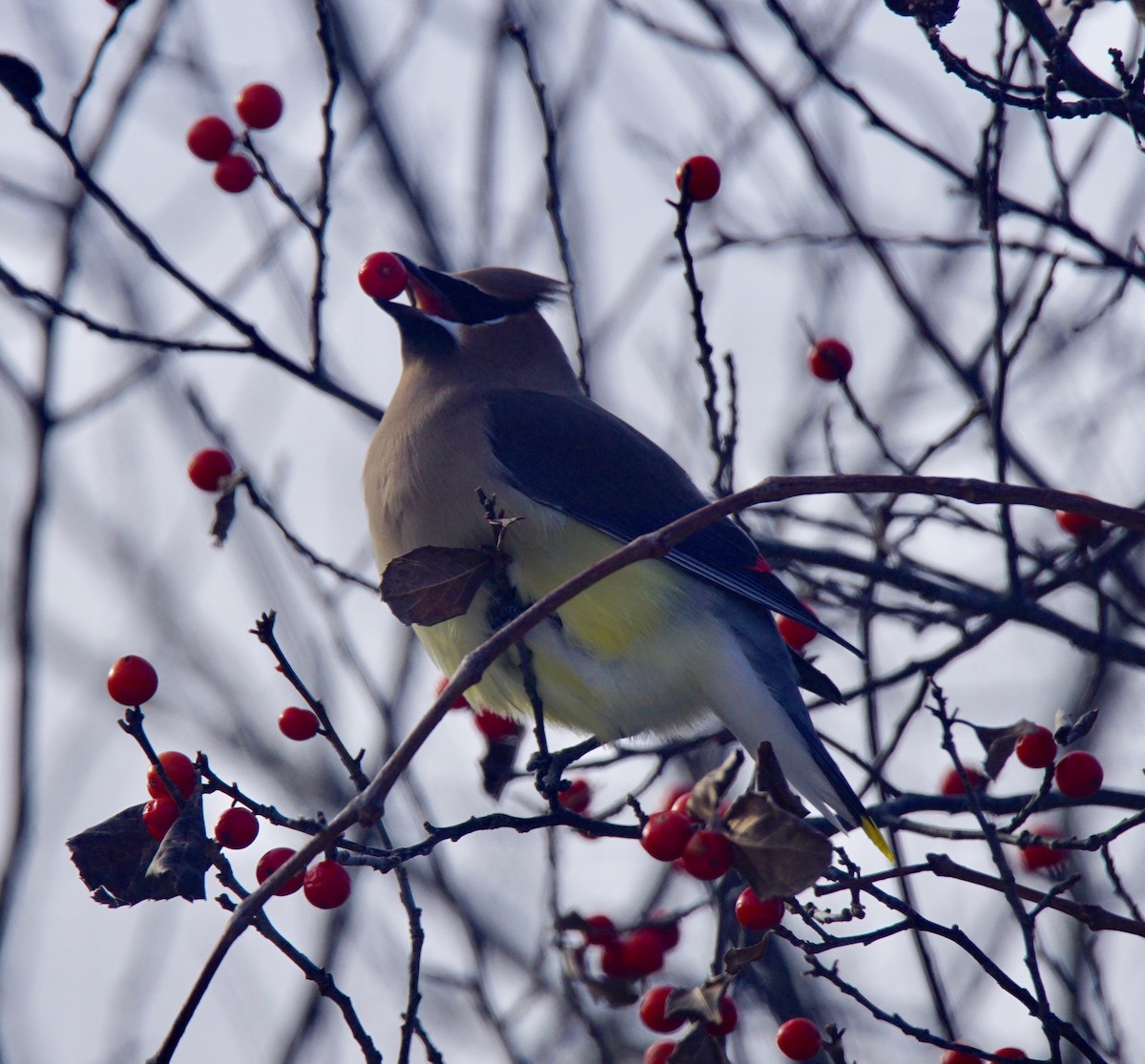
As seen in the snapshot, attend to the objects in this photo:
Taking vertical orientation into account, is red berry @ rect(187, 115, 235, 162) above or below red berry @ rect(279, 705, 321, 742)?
above

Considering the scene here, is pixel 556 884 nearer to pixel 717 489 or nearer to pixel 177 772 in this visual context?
pixel 717 489

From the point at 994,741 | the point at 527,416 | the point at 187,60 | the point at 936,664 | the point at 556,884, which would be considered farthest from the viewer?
the point at 187,60

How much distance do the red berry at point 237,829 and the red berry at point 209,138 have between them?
168 cm

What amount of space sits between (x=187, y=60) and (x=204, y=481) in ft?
7.91

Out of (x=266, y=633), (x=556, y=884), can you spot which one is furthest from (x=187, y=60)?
(x=266, y=633)

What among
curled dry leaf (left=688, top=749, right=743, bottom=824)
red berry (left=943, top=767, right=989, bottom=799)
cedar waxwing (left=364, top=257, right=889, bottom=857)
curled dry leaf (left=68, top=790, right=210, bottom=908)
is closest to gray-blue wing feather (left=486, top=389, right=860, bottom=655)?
cedar waxwing (left=364, top=257, right=889, bottom=857)

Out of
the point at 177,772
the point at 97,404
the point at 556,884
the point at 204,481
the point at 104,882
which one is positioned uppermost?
the point at 97,404

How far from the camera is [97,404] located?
420cm

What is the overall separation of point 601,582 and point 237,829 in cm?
128

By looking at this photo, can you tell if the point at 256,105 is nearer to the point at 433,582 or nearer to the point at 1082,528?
the point at 433,582

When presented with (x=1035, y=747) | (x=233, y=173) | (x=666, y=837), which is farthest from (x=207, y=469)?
(x=1035, y=747)

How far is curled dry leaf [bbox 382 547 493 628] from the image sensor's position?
8.63 feet

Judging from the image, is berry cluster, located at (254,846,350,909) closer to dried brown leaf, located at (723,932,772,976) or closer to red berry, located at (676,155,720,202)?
dried brown leaf, located at (723,932,772,976)

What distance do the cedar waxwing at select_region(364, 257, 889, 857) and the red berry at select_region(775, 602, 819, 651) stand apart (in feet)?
0.19
